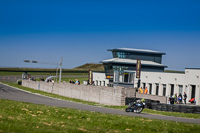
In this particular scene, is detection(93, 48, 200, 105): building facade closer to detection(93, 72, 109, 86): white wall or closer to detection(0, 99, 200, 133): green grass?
detection(93, 72, 109, 86): white wall

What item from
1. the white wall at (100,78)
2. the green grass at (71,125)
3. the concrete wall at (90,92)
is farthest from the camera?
the white wall at (100,78)

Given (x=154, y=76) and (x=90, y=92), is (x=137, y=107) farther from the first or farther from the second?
(x=154, y=76)

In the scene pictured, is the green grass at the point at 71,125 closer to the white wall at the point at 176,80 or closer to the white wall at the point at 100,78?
the white wall at the point at 176,80

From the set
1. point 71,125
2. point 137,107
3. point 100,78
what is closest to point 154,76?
point 100,78

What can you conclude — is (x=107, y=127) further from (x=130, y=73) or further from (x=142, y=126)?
(x=130, y=73)

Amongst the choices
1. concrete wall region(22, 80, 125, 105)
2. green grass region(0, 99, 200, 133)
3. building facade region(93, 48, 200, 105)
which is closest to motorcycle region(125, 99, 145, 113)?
green grass region(0, 99, 200, 133)

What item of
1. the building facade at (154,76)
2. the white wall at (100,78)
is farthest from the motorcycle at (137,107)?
the white wall at (100,78)

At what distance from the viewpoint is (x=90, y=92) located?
5172cm

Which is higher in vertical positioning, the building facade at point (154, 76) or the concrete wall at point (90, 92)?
the building facade at point (154, 76)

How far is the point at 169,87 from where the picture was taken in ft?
176

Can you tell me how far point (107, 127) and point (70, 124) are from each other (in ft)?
5.78

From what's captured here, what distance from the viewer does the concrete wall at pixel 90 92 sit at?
42125 millimetres

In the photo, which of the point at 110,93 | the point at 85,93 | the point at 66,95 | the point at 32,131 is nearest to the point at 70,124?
the point at 32,131

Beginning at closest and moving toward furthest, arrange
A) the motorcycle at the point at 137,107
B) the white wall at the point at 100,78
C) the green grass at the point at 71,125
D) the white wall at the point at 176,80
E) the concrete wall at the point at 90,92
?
the green grass at the point at 71,125, the motorcycle at the point at 137,107, the concrete wall at the point at 90,92, the white wall at the point at 176,80, the white wall at the point at 100,78
